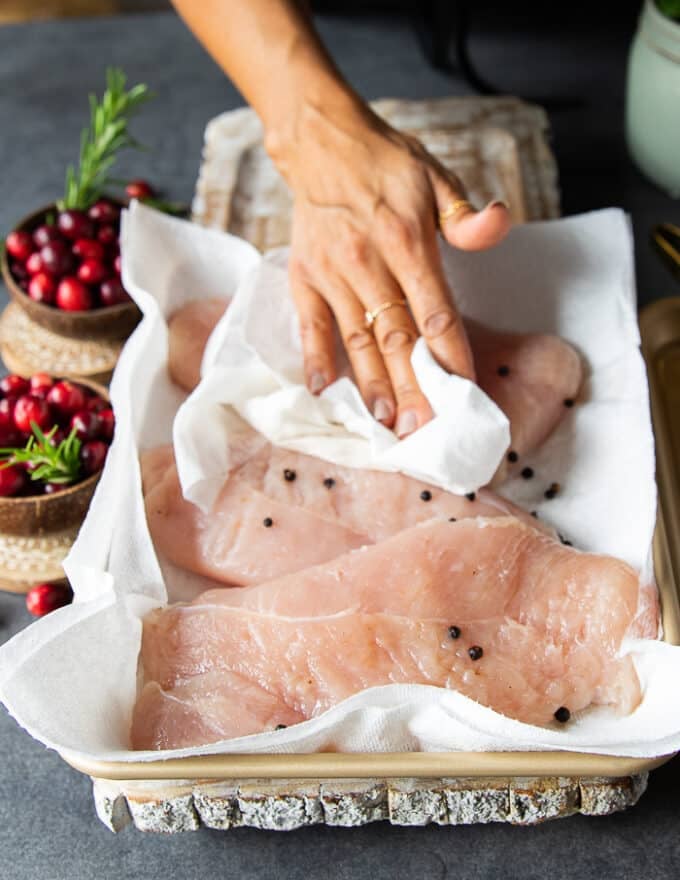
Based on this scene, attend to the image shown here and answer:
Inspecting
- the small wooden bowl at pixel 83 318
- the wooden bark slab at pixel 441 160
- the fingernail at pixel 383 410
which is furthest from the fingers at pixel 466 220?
the small wooden bowl at pixel 83 318

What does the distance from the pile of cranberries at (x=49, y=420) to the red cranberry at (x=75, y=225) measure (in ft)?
1.02

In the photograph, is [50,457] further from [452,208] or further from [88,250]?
[452,208]

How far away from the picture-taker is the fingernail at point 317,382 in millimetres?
1431

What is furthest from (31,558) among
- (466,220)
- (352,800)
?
(466,220)

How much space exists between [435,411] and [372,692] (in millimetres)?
456

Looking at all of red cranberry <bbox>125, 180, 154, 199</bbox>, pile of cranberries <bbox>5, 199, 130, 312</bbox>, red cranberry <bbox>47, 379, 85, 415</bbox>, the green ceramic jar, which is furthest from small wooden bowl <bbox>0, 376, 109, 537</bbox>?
the green ceramic jar

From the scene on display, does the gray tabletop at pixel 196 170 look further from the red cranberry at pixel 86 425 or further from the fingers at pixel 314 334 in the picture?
the fingers at pixel 314 334

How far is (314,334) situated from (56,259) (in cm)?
47

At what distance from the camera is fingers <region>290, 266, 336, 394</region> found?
1438 millimetres

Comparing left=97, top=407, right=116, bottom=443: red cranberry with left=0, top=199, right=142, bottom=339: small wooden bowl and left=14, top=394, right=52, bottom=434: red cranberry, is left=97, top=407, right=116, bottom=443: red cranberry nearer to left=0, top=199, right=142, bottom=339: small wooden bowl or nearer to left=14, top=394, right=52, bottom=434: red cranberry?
left=14, top=394, right=52, bottom=434: red cranberry

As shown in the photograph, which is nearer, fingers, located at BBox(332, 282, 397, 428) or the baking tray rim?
the baking tray rim

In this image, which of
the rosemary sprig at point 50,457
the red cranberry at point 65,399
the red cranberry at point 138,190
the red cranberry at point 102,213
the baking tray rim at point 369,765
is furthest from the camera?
the red cranberry at point 138,190

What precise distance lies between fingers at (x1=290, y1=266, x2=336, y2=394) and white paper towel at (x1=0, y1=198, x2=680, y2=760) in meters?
0.04

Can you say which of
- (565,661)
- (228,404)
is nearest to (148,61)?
(228,404)
